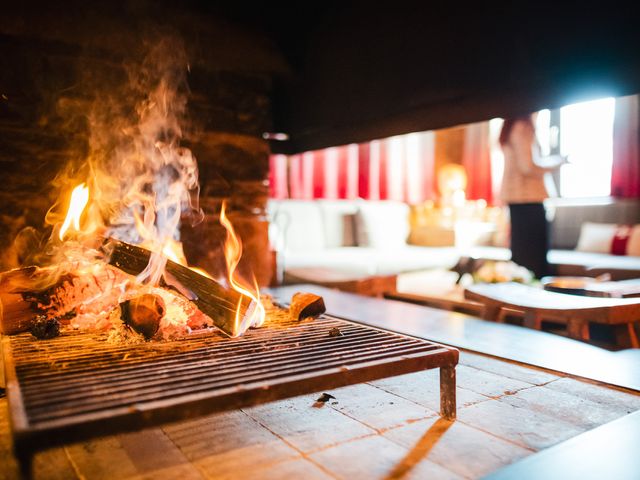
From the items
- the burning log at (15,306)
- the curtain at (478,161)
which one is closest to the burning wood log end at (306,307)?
the burning log at (15,306)

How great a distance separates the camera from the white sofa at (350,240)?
6.10 meters

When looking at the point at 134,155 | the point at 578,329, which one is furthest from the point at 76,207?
the point at 578,329

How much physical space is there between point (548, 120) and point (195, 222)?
25.0 ft

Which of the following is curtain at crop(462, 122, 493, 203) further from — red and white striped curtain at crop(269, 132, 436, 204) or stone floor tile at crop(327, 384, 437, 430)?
stone floor tile at crop(327, 384, 437, 430)

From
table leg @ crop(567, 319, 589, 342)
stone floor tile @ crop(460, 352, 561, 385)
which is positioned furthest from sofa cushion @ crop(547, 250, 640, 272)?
stone floor tile @ crop(460, 352, 561, 385)

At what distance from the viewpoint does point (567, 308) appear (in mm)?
2895

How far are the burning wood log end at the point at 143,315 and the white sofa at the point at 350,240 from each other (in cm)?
345

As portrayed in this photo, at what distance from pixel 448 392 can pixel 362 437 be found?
39 cm

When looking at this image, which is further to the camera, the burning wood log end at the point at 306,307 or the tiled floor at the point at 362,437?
the burning wood log end at the point at 306,307

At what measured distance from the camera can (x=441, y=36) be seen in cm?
316

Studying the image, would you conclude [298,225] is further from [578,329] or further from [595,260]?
[578,329]

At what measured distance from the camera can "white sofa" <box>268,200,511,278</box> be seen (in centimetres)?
→ 610

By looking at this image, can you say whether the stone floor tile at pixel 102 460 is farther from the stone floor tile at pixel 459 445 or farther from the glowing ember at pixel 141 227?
the stone floor tile at pixel 459 445

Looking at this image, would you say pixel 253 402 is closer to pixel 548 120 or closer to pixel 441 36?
pixel 441 36
